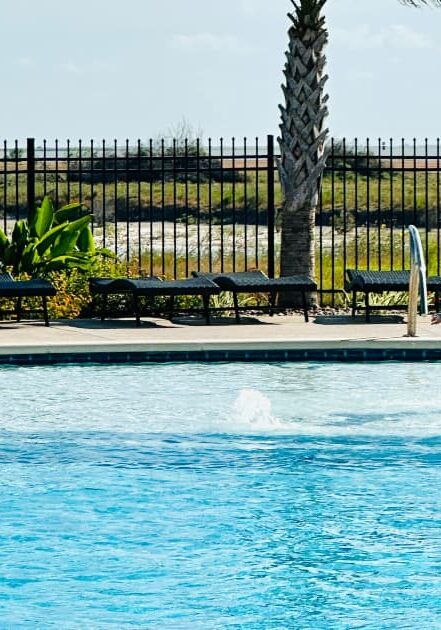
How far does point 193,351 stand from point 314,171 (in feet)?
14.8

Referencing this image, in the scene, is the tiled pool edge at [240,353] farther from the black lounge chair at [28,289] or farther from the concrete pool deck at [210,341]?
the black lounge chair at [28,289]

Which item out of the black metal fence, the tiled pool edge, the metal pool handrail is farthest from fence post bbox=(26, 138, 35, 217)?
the metal pool handrail

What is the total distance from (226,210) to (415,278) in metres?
38.8

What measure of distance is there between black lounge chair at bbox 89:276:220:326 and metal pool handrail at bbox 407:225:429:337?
2154 mm

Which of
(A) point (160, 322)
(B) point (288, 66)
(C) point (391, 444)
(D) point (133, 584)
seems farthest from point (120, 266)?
(D) point (133, 584)

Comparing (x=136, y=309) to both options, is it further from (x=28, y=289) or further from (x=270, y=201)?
(x=270, y=201)

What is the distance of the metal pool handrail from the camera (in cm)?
1373

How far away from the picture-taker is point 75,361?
542 inches

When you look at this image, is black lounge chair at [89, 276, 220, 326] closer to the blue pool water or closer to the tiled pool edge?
the tiled pool edge

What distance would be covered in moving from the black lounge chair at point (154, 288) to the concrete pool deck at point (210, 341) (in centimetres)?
33

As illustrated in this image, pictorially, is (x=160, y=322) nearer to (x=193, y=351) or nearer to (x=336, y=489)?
(x=193, y=351)

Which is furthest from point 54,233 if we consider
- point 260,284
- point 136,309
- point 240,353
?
point 240,353

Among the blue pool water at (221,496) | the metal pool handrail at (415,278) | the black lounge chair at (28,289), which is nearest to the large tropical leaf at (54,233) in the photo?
the black lounge chair at (28,289)

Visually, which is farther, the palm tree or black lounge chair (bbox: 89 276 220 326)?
the palm tree
